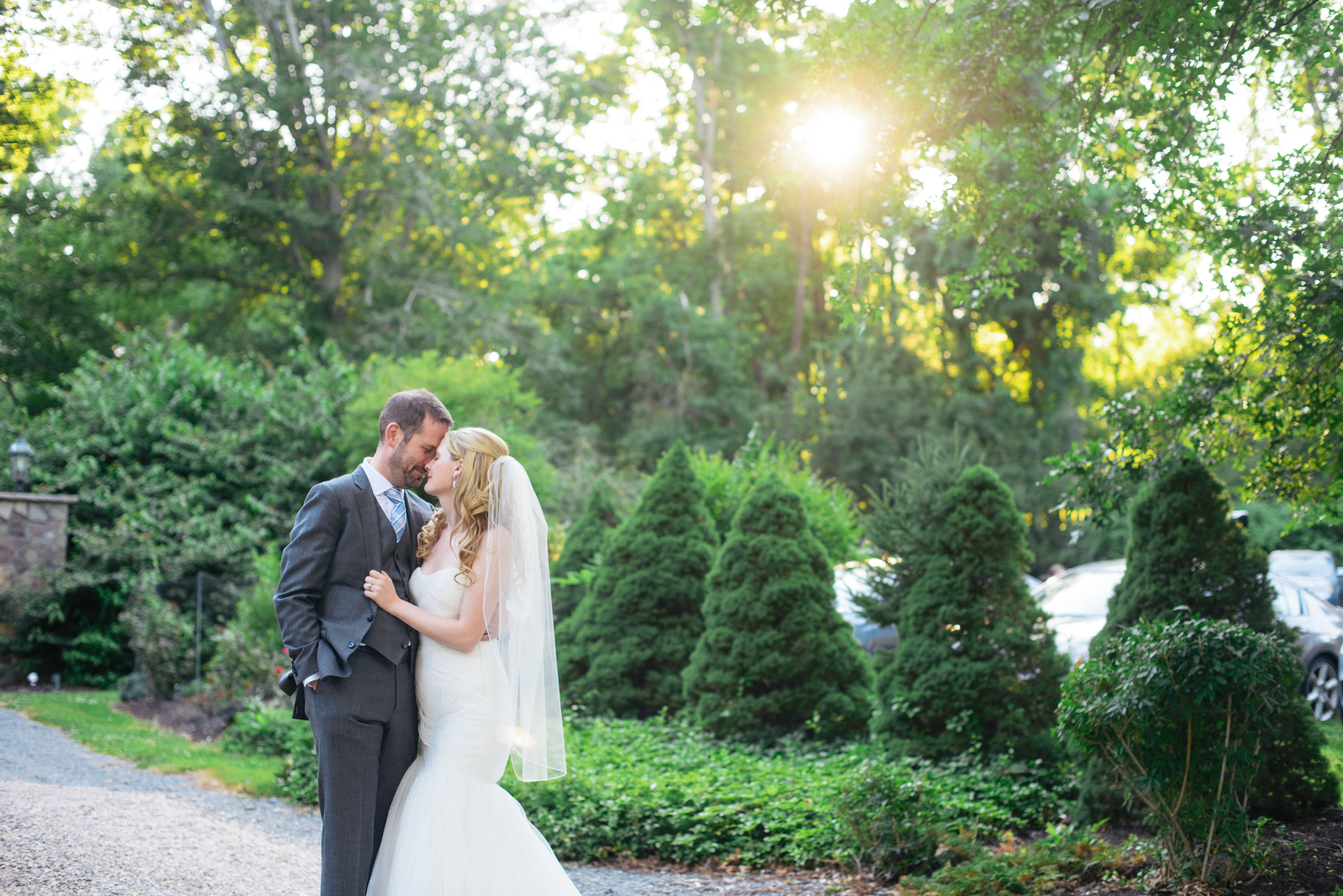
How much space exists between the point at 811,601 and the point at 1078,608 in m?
3.79

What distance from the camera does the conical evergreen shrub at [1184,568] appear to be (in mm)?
6207

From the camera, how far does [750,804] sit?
6539mm

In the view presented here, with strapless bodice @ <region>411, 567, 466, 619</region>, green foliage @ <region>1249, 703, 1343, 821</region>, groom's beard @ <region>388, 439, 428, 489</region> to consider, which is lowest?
green foliage @ <region>1249, 703, 1343, 821</region>

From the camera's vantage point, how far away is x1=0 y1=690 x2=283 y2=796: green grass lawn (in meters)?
8.34

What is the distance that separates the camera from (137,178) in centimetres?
2497

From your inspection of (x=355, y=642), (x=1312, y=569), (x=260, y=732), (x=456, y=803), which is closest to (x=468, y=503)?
(x=355, y=642)

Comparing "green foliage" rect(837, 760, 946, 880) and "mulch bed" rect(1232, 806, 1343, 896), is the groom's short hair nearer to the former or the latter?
"green foliage" rect(837, 760, 946, 880)

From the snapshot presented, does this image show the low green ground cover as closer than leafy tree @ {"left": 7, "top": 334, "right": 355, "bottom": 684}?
Yes

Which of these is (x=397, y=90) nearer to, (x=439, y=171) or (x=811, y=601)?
(x=439, y=171)

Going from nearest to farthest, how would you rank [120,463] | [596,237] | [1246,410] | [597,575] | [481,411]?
[1246,410]
[597,575]
[120,463]
[481,411]
[596,237]

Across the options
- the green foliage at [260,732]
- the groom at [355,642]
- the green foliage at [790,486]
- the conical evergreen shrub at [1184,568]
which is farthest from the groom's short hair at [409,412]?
the green foliage at [790,486]

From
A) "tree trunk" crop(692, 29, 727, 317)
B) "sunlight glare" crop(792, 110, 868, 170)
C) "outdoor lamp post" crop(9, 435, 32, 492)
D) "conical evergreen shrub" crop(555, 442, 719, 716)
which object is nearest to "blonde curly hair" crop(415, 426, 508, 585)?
"sunlight glare" crop(792, 110, 868, 170)

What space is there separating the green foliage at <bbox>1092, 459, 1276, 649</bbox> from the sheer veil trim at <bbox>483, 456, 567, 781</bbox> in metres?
3.79

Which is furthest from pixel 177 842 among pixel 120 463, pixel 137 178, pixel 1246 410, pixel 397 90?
pixel 137 178
